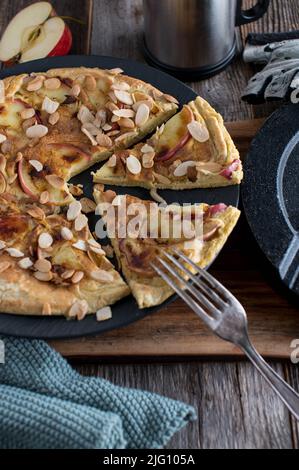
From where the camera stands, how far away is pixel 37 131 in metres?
2.77

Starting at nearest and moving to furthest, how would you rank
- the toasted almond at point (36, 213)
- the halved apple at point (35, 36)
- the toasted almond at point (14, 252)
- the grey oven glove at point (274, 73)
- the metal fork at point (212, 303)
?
1. the metal fork at point (212, 303)
2. the toasted almond at point (14, 252)
3. the toasted almond at point (36, 213)
4. the grey oven glove at point (274, 73)
5. the halved apple at point (35, 36)

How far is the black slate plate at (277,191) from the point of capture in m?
2.50

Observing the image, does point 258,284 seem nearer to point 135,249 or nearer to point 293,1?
point 135,249

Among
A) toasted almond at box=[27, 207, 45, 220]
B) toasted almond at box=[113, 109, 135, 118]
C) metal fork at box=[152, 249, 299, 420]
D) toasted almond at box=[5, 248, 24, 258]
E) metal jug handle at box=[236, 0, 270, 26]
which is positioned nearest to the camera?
metal fork at box=[152, 249, 299, 420]

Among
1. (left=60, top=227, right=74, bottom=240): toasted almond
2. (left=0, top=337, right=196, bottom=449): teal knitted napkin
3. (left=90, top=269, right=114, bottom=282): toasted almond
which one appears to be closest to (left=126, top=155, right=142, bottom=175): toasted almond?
(left=60, top=227, right=74, bottom=240): toasted almond

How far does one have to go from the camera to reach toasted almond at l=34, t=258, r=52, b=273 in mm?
2416

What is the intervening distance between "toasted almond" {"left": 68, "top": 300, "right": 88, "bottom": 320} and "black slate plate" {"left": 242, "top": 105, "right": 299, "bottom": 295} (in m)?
0.66

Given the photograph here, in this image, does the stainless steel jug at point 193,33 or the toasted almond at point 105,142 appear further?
the stainless steel jug at point 193,33

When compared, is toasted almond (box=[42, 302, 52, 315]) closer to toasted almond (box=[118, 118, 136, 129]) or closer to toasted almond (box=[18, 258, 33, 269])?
toasted almond (box=[18, 258, 33, 269])

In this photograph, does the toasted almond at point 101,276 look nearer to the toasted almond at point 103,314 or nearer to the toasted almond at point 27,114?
the toasted almond at point 103,314

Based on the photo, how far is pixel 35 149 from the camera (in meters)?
2.74

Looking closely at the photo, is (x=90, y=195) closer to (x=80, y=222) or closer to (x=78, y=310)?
(x=80, y=222)

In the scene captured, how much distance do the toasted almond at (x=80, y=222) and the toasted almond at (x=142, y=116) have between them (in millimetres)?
466

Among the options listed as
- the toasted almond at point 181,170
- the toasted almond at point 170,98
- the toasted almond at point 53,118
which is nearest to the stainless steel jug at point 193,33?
the toasted almond at point 170,98
